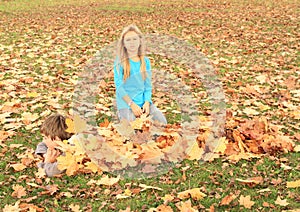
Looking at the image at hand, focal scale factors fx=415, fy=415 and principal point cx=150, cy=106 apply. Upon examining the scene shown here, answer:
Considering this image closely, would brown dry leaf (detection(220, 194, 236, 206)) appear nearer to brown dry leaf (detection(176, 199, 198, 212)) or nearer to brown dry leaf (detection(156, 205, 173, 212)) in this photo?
brown dry leaf (detection(176, 199, 198, 212))

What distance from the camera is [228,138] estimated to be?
4.18m

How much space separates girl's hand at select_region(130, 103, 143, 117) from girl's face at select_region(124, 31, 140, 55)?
0.64 meters

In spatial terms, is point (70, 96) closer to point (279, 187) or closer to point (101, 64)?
point (101, 64)

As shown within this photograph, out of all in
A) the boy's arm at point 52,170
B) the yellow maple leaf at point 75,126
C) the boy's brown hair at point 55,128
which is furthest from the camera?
the yellow maple leaf at point 75,126

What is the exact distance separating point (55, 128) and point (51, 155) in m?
0.33

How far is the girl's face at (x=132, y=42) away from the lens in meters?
4.70

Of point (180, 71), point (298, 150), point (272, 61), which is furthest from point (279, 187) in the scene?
point (272, 61)

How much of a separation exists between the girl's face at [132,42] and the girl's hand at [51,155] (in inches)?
63.6

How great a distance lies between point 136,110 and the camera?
466cm

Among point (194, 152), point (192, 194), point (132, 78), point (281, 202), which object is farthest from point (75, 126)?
point (281, 202)

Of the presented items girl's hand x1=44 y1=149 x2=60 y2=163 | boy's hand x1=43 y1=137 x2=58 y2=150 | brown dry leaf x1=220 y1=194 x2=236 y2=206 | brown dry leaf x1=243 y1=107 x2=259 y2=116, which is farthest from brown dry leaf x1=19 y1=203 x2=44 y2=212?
brown dry leaf x1=243 y1=107 x2=259 y2=116

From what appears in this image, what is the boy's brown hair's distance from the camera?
3.90 meters

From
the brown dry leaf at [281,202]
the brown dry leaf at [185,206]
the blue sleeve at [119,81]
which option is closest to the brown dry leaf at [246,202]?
the brown dry leaf at [281,202]

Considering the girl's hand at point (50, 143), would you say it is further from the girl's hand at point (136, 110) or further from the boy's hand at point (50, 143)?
the girl's hand at point (136, 110)
